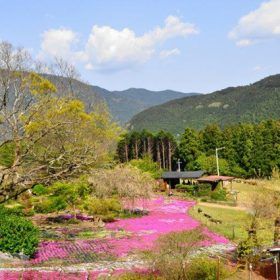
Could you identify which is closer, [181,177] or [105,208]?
[105,208]

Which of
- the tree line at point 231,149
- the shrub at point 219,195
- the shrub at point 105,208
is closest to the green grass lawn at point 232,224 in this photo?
the shrub at point 219,195

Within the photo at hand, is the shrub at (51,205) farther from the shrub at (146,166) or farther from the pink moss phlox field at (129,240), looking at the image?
the shrub at (146,166)

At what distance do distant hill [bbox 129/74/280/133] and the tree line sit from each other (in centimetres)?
4225

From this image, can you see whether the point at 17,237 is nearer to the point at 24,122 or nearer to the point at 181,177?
the point at 24,122

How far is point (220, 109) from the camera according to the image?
533 ft

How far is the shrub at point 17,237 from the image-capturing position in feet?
80.1

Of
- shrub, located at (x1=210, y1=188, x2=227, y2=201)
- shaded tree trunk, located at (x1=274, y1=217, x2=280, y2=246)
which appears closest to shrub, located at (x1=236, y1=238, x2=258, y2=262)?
shaded tree trunk, located at (x1=274, y1=217, x2=280, y2=246)

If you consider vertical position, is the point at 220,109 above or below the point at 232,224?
above

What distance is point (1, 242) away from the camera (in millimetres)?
24453

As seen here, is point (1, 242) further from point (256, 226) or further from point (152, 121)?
point (152, 121)

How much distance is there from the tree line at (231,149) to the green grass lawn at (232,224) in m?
25.6

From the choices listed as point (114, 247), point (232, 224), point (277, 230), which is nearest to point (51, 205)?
point (114, 247)

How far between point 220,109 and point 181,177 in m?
99.6

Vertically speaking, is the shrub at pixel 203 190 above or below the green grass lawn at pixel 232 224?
above
